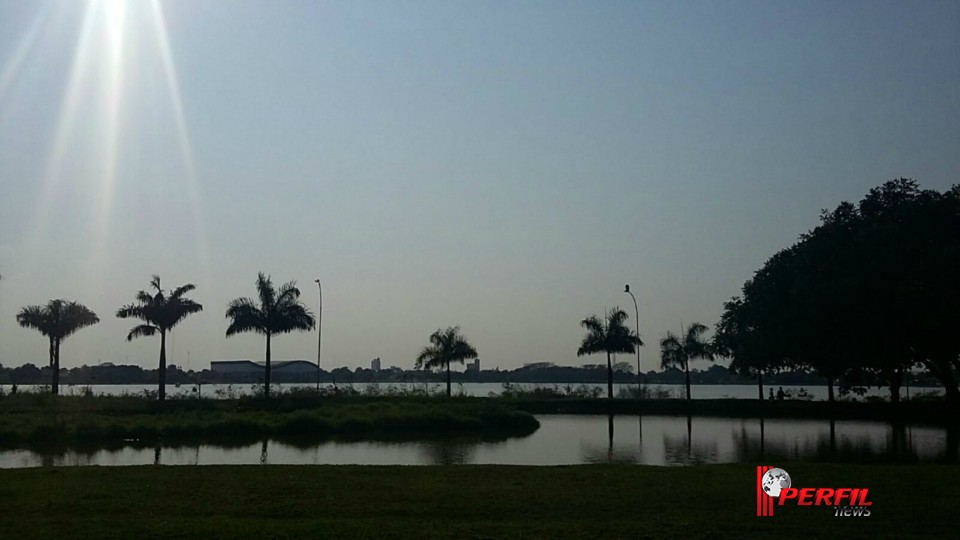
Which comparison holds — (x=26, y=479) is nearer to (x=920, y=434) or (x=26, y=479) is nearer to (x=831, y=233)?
(x=920, y=434)

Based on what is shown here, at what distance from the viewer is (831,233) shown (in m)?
44.9

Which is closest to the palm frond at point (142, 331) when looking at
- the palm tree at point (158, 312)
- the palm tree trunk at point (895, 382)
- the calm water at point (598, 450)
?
the palm tree at point (158, 312)

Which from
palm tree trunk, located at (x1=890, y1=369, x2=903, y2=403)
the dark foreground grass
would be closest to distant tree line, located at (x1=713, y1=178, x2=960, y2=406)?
palm tree trunk, located at (x1=890, y1=369, x2=903, y2=403)

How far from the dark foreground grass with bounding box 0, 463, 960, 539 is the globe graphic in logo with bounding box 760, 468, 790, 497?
0.32 meters

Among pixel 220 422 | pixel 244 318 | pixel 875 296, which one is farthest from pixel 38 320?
pixel 875 296

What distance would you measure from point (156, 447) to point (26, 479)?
35.7 ft

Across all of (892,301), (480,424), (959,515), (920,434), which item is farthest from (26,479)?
(892,301)

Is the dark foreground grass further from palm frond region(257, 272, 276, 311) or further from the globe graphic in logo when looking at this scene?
palm frond region(257, 272, 276, 311)

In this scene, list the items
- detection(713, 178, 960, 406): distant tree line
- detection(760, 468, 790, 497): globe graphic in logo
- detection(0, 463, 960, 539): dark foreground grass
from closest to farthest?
detection(0, 463, 960, 539): dark foreground grass
detection(760, 468, 790, 497): globe graphic in logo
detection(713, 178, 960, 406): distant tree line

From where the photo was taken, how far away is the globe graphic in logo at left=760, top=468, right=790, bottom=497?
1325cm

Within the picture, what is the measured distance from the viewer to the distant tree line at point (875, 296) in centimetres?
3916

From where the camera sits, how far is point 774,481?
13922 millimetres

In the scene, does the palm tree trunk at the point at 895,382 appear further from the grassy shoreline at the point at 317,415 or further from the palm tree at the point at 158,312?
the palm tree at the point at 158,312

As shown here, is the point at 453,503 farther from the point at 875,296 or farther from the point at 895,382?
the point at 895,382
